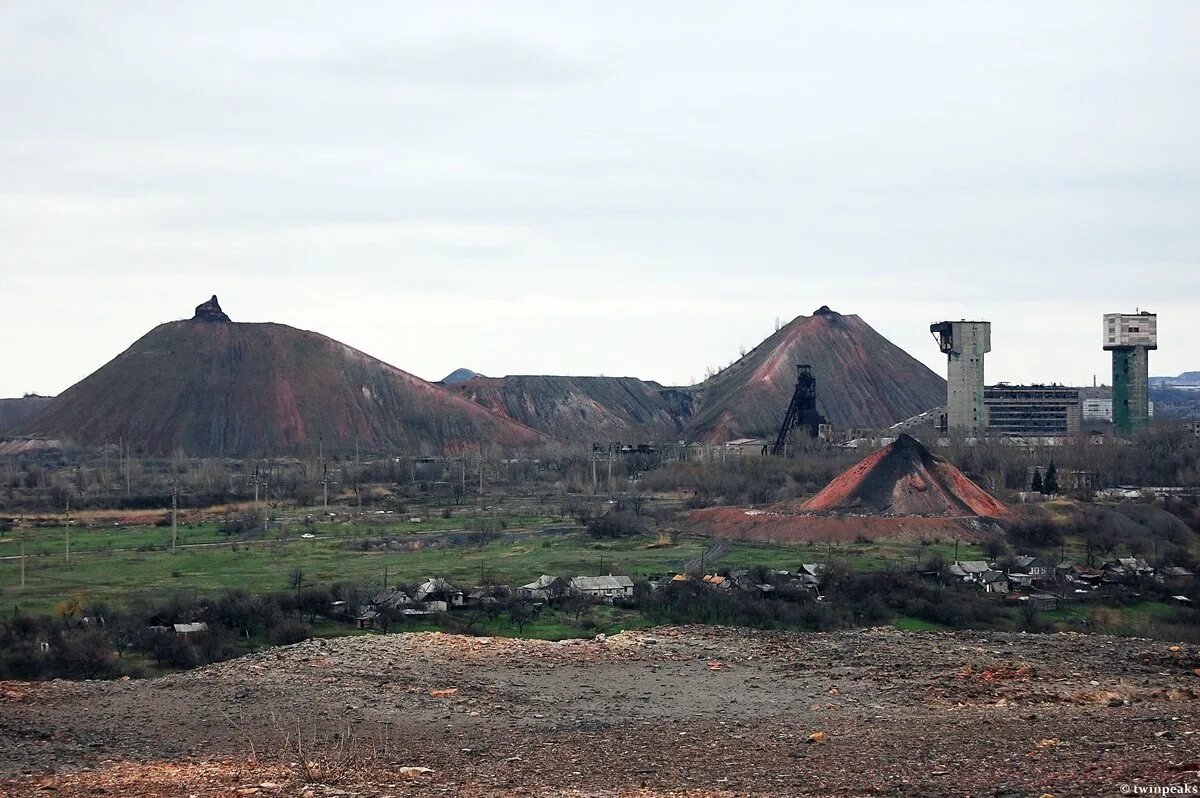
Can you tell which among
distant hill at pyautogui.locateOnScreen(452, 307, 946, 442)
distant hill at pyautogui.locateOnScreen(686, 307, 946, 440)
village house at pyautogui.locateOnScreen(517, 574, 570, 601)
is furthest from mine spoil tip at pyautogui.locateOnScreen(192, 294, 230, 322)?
village house at pyautogui.locateOnScreen(517, 574, 570, 601)

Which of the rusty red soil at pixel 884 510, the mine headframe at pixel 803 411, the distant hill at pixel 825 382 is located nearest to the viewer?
the rusty red soil at pixel 884 510

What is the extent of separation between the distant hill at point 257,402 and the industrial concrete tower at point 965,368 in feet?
137

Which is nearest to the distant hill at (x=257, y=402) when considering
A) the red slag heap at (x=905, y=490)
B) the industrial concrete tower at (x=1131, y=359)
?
the industrial concrete tower at (x=1131, y=359)

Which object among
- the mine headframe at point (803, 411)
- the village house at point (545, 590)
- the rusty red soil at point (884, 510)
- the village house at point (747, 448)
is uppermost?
the mine headframe at point (803, 411)

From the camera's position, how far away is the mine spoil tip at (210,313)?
141 metres

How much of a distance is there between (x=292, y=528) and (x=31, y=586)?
1992 centimetres

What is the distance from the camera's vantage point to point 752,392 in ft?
436

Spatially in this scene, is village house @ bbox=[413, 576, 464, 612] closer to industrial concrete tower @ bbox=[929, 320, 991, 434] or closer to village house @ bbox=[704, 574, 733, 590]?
village house @ bbox=[704, 574, 733, 590]

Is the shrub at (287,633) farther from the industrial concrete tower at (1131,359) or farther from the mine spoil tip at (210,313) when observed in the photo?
the mine spoil tip at (210,313)

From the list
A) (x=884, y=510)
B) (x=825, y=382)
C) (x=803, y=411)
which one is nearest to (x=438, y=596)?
(x=884, y=510)

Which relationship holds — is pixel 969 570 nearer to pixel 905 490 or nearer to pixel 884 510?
pixel 884 510

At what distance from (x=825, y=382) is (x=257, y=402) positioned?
56581 millimetres

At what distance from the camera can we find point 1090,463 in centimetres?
8475

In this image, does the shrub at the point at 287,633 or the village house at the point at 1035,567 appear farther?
the village house at the point at 1035,567
